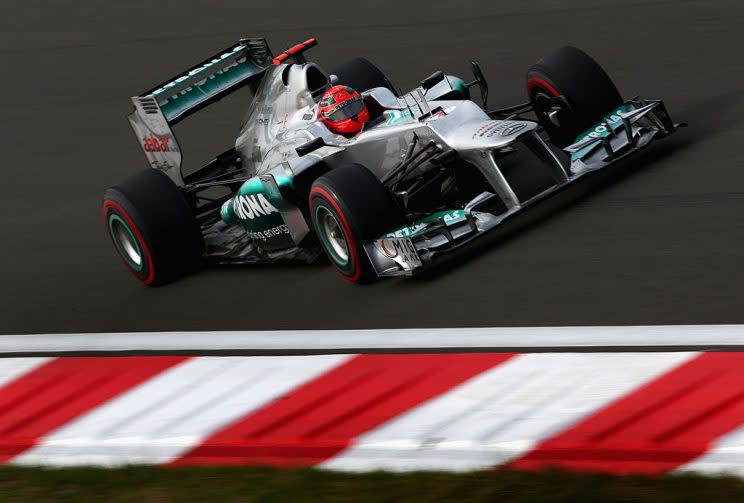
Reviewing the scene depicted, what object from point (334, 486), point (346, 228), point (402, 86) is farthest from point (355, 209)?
point (402, 86)

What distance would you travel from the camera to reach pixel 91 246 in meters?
9.10

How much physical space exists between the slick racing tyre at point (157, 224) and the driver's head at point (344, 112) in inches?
45.4

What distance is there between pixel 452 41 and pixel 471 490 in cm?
867

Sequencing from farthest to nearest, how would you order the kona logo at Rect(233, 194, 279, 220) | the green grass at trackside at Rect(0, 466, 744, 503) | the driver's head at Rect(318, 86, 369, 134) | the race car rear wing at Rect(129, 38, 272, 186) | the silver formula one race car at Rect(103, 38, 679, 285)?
the race car rear wing at Rect(129, 38, 272, 186)
the driver's head at Rect(318, 86, 369, 134)
the kona logo at Rect(233, 194, 279, 220)
the silver formula one race car at Rect(103, 38, 679, 285)
the green grass at trackside at Rect(0, 466, 744, 503)

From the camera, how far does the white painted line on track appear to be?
5656 mm

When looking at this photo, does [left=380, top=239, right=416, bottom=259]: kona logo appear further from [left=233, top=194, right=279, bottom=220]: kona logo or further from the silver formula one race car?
[left=233, top=194, right=279, bottom=220]: kona logo

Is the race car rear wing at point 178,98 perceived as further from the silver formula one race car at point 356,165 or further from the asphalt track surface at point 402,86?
the asphalt track surface at point 402,86

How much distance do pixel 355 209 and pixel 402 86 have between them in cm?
491

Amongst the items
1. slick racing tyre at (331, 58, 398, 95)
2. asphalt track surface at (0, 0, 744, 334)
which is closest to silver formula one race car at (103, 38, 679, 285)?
asphalt track surface at (0, 0, 744, 334)

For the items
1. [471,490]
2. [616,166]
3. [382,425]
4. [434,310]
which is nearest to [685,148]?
[616,166]

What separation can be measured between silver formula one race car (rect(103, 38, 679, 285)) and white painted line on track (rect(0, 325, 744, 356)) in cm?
74

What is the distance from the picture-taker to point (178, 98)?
29.0ft

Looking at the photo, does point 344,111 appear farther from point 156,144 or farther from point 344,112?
point 156,144

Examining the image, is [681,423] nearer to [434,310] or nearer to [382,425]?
[382,425]
